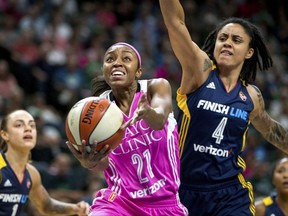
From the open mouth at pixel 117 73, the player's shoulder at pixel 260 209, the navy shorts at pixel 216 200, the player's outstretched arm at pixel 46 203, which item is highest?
the open mouth at pixel 117 73

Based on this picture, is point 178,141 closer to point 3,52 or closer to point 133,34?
point 3,52

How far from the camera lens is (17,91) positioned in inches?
432

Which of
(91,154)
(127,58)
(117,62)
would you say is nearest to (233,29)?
(127,58)

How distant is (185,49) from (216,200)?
50.2 inches

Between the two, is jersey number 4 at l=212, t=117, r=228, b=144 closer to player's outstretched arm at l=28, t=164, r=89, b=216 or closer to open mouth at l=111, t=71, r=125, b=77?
open mouth at l=111, t=71, r=125, b=77

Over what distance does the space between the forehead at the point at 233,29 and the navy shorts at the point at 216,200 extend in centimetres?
129

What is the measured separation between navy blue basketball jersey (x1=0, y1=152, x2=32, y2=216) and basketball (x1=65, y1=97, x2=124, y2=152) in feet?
7.05

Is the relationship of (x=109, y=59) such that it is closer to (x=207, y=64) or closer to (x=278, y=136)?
(x=207, y=64)

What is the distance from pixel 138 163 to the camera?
16.9 ft

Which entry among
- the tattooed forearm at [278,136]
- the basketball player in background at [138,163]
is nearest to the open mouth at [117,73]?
the basketball player in background at [138,163]

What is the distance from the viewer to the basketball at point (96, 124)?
15.6 ft

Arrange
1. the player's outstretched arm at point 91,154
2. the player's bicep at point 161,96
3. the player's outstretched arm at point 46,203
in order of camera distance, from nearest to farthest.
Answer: the player's outstretched arm at point 91,154 < the player's bicep at point 161,96 < the player's outstretched arm at point 46,203

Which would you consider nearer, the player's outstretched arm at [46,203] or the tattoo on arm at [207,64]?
the tattoo on arm at [207,64]

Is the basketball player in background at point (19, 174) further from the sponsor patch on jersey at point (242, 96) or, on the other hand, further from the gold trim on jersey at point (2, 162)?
the sponsor patch on jersey at point (242, 96)
